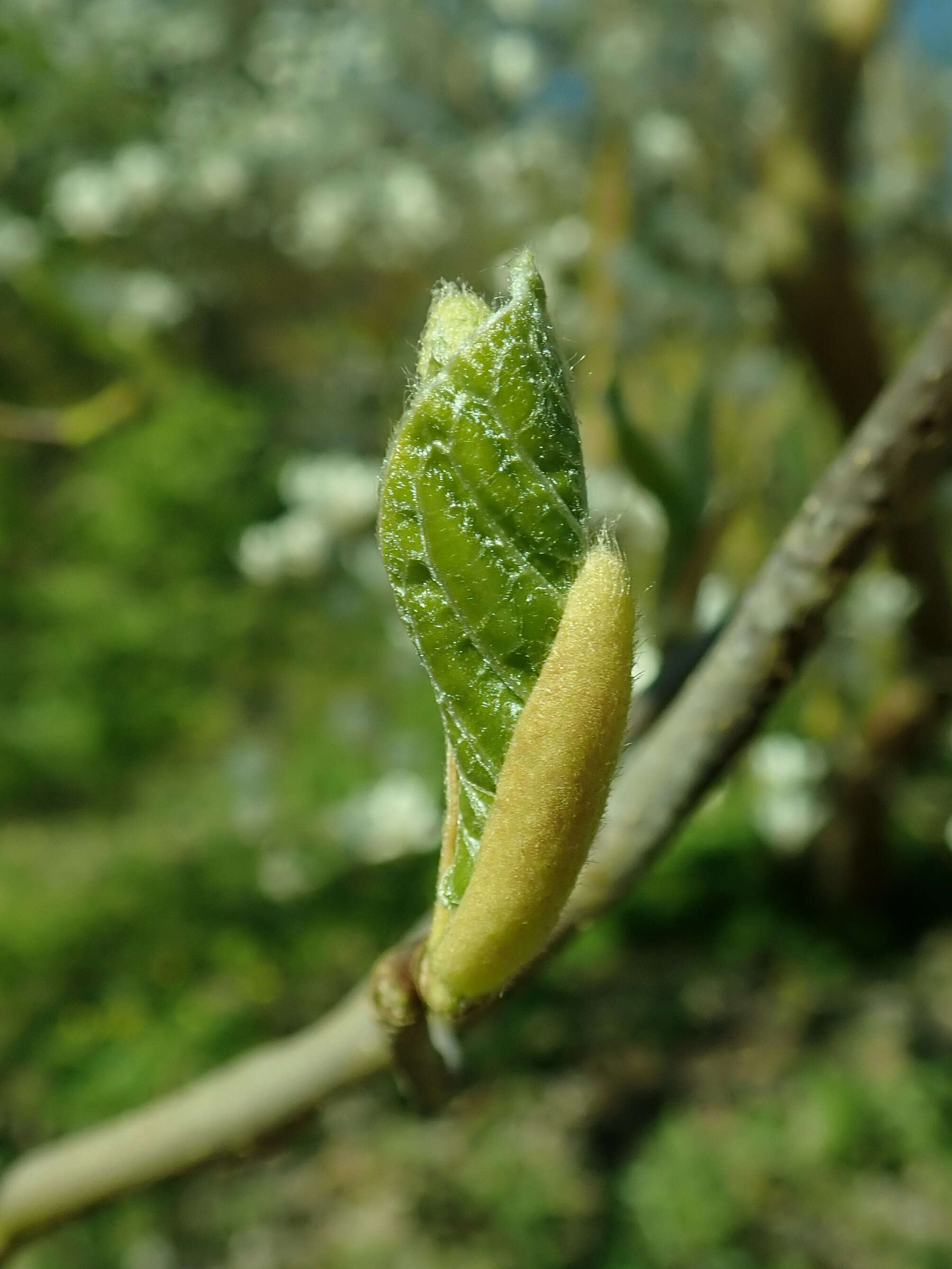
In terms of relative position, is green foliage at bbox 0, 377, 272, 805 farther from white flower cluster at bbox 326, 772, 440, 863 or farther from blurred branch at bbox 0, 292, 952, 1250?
blurred branch at bbox 0, 292, 952, 1250

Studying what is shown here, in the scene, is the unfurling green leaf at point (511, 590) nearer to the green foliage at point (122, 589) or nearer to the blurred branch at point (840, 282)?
the blurred branch at point (840, 282)

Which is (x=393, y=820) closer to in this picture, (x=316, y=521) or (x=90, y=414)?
(x=316, y=521)

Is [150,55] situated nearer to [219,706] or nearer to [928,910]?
[219,706]

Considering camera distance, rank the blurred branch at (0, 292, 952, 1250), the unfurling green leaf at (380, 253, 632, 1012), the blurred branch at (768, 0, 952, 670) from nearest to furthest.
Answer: the unfurling green leaf at (380, 253, 632, 1012) → the blurred branch at (0, 292, 952, 1250) → the blurred branch at (768, 0, 952, 670)

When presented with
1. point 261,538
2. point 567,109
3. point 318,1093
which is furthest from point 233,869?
point 318,1093

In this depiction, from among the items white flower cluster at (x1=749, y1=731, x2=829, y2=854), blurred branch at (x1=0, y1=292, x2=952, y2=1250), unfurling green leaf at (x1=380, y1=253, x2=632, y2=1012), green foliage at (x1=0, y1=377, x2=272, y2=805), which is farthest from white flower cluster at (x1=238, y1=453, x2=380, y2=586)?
unfurling green leaf at (x1=380, y1=253, x2=632, y2=1012)

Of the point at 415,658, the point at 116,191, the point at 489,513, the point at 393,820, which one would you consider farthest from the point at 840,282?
the point at 116,191
